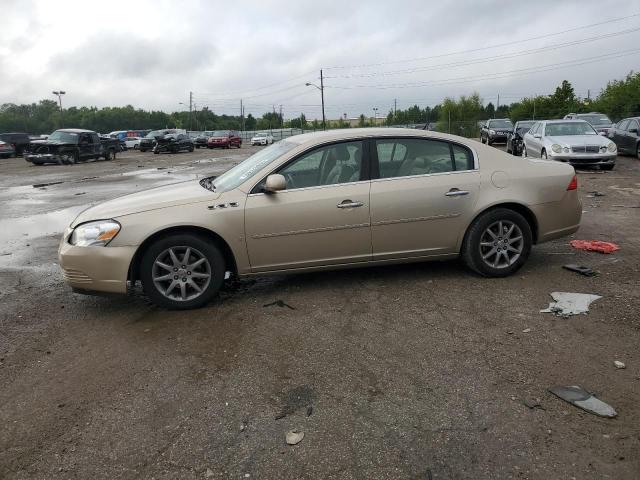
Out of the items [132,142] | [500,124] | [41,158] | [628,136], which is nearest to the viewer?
A: [628,136]

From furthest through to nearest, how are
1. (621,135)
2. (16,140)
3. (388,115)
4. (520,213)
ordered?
(388,115), (16,140), (621,135), (520,213)

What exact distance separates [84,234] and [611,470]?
4179 mm

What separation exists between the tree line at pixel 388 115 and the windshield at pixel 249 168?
38.0 metres

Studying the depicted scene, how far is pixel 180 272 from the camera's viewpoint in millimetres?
4613

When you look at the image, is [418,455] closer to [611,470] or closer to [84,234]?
[611,470]

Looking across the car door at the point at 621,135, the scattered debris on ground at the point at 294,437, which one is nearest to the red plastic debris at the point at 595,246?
the scattered debris on ground at the point at 294,437

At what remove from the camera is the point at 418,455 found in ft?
8.48

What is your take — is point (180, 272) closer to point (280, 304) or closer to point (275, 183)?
point (280, 304)

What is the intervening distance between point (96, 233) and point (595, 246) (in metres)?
5.50

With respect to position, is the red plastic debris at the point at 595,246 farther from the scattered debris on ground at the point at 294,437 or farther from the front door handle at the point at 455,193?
the scattered debris on ground at the point at 294,437

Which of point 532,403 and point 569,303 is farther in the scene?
point 569,303

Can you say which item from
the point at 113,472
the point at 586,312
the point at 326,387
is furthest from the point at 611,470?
the point at 113,472

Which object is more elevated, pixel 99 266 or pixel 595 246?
pixel 99 266

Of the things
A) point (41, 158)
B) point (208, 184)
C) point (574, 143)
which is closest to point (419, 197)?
point (208, 184)
